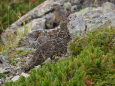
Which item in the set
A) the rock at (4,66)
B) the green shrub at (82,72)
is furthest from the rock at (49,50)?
the green shrub at (82,72)

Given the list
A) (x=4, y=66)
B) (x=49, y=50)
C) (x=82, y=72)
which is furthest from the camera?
(x=49, y=50)

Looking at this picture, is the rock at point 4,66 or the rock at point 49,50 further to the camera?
the rock at point 49,50

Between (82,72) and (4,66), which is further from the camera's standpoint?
(4,66)

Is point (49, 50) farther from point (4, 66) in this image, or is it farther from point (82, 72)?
point (82, 72)

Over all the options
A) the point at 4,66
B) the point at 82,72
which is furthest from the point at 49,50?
the point at 82,72

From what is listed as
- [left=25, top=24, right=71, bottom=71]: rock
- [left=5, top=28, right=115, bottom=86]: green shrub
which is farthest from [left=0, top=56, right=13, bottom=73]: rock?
[left=5, top=28, right=115, bottom=86]: green shrub

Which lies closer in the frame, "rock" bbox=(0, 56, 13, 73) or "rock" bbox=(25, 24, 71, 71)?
"rock" bbox=(0, 56, 13, 73)

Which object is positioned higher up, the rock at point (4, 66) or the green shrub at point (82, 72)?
the green shrub at point (82, 72)

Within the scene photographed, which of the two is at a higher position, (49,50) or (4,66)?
(49,50)

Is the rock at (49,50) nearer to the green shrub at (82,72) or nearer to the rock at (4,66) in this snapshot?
the rock at (4,66)

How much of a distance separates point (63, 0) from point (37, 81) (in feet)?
24.7

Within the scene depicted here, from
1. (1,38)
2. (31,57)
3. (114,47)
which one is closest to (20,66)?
(31,57)

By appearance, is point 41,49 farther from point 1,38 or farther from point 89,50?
point 1,38

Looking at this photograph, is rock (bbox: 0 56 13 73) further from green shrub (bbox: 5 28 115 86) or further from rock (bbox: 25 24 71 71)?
green shrub (bbox: 5 28 115 86)
